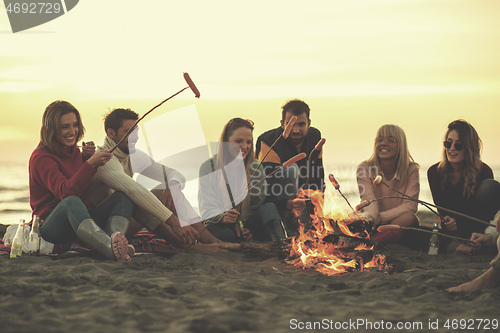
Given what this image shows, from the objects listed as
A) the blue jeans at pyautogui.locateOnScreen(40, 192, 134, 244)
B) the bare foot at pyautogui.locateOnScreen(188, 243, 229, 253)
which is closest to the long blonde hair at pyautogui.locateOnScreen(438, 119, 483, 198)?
the bare foot at pyautogui.locateOnScreen(188, 243, 229, 253)

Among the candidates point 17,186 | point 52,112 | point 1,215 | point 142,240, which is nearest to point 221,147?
point 142,240

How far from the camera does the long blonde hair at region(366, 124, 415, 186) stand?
5938 millimetres

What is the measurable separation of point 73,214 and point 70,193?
0.21 m

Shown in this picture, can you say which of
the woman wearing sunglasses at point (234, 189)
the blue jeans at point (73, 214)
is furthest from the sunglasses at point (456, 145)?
the blue jeans at point (73, 214)

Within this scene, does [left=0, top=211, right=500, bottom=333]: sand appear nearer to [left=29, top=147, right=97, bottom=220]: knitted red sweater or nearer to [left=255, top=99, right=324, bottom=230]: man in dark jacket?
[left=29, top=147, right=97, bottom=220]: knitted red sweater

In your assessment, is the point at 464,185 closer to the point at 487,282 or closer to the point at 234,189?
the point at 487,282

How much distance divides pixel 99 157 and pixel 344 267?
2208 mm

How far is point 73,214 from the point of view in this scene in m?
4.96

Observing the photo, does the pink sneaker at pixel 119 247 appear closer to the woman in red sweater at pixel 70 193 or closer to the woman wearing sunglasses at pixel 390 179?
the woman in red sweater at pixel 70 193

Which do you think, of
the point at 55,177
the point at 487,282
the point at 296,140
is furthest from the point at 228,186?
the point at 487,282

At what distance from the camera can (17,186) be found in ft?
61.8

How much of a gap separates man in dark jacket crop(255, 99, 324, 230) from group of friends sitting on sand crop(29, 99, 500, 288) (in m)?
0.01

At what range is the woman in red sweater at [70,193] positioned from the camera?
16.1ft

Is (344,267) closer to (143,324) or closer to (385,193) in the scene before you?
(385,193)
